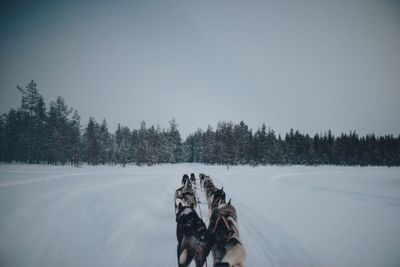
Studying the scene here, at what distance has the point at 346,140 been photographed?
86.8m

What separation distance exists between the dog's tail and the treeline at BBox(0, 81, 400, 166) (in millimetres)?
59706

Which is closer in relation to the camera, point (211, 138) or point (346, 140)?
point (211, 138)

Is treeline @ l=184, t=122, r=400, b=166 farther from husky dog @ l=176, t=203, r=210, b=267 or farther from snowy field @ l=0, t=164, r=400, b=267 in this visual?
husky dog @ l=176, t=203, r=210, b=267

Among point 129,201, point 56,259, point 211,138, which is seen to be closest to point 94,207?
point 129,201

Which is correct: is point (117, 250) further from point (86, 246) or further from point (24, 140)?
point (24, 140)

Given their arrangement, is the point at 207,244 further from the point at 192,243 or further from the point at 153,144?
the point at 153,144

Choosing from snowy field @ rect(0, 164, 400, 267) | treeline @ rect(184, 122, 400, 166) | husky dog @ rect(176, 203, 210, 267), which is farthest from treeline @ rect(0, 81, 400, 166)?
husky dog @ rect(176, 203, 210, 267)

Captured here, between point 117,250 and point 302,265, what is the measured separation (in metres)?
4.98

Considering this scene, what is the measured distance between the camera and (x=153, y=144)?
231 ft

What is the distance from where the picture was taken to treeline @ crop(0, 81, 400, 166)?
54594mm

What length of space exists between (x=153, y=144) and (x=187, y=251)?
221 feet

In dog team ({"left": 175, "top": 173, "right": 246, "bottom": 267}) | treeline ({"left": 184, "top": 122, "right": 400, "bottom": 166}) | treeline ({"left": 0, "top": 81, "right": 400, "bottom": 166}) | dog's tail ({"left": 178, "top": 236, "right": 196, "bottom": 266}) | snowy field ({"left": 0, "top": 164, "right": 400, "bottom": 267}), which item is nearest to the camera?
dog team ({"left": 175, "top": 173, "right": 246, "bottom": 267})

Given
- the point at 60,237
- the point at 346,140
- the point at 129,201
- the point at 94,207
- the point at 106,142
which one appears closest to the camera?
the point at 60,237

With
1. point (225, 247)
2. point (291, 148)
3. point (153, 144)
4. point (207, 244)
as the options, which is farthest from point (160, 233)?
point (291, 148)
